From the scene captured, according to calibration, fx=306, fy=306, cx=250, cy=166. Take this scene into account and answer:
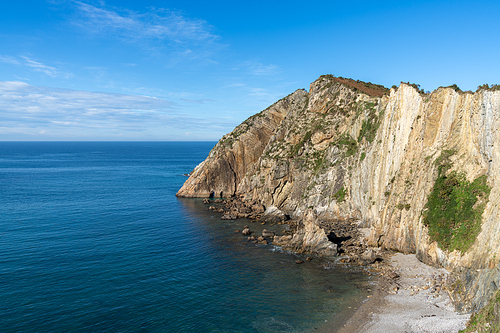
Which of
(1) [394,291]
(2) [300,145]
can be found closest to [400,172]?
(1) [394,291]

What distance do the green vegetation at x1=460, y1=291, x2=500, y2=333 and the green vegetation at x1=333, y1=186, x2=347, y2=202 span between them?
4223cm

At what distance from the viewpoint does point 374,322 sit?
31.4 m

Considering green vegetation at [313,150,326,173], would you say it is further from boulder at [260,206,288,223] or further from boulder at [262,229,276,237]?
boulder at [262,229,276,237]

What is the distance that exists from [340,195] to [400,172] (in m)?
21.1

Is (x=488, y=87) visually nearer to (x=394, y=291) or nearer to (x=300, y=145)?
(x=394, y=291)

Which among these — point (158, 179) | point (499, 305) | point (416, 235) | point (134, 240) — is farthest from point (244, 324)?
point (158, 179)

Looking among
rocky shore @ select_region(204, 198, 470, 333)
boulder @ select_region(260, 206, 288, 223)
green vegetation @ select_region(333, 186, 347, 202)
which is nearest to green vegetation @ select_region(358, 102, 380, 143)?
green vegetation @ select_region(333, 186, 347, 202)

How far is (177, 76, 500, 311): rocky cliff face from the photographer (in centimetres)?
3394

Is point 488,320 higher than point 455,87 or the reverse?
the reverse

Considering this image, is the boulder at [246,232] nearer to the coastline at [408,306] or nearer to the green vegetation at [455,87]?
the coastline at [408,306]

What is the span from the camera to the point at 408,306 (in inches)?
1313

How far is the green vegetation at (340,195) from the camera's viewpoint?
67.6 meters

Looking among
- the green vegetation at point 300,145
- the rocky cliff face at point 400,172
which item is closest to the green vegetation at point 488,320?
the rocky cliff face at point 400,172

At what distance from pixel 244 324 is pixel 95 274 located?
76.9 feet
